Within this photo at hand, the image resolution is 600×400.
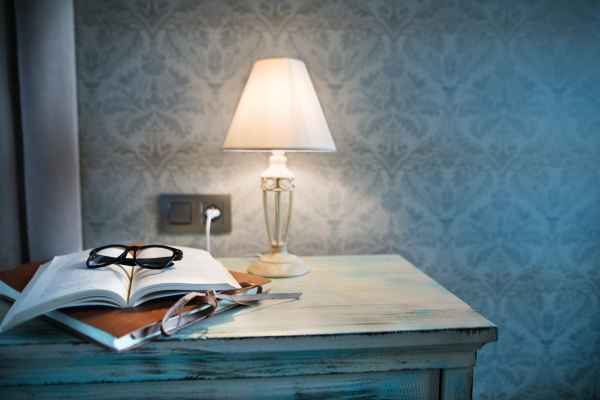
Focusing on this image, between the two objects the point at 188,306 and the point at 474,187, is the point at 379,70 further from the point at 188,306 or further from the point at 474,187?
the point at 188,306

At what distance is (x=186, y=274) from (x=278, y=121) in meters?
0.37

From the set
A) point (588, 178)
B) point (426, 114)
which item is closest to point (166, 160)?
point (426, 114)

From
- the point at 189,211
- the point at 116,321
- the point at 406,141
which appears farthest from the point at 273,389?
the point at 406,141

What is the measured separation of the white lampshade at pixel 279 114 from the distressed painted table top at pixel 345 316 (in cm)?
31

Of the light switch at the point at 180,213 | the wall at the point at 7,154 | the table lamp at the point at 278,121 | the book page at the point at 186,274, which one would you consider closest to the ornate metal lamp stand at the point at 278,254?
the table lamp at the point at 278,121

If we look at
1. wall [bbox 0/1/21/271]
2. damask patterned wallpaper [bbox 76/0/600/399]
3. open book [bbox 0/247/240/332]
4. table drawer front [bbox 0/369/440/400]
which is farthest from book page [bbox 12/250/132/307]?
damask patterned wallpaper [bbox 76/0/600/399]

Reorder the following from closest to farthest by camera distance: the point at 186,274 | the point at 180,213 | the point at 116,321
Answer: the point at 116,321 → the point at 186,274 → the point at 180,213

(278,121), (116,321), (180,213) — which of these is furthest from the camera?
(180,213)

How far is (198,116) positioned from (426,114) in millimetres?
664

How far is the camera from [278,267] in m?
0.89

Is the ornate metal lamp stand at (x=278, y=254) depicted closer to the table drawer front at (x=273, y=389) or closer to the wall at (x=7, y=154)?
the table drawer front at (x=273, y=389)

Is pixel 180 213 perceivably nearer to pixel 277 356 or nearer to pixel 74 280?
pixel 74 280

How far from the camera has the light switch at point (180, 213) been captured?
107 cm

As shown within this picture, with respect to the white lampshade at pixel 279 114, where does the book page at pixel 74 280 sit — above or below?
below
